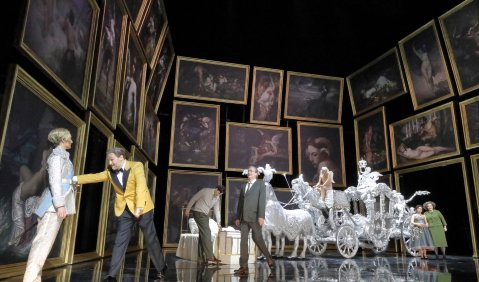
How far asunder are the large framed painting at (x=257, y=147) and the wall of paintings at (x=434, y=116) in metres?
2.84

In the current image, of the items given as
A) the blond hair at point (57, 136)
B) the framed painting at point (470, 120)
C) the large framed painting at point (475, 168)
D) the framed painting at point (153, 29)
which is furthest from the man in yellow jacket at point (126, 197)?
the framed painting at point (470, 120)

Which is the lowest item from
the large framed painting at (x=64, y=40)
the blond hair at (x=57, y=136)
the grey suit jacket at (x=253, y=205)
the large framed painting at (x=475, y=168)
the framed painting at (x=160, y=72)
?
the grey suit jacket at (x=253, y=205)

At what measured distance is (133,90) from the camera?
25.8 ft

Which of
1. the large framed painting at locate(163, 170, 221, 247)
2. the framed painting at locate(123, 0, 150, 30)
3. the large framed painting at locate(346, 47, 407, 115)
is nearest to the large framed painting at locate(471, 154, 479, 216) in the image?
the large framed painting at locate(346, 47, 407, 115)

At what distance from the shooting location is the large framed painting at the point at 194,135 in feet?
37.8

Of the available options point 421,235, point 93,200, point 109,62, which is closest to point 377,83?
point 421,235

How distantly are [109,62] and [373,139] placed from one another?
9.09m

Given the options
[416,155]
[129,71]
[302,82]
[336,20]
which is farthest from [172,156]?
[416,155]

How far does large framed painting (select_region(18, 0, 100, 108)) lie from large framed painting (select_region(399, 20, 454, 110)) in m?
8.35

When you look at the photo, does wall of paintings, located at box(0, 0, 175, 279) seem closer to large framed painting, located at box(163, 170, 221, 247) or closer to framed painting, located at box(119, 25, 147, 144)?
framed painting, located at box(119, 25, 147, 144)

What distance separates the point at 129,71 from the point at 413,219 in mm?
7230

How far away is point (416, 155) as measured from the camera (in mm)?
10461

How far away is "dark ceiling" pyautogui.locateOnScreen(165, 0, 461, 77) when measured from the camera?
9.55m

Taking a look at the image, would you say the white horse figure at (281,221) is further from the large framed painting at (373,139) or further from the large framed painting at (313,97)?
the large framed painting at (313,97)
